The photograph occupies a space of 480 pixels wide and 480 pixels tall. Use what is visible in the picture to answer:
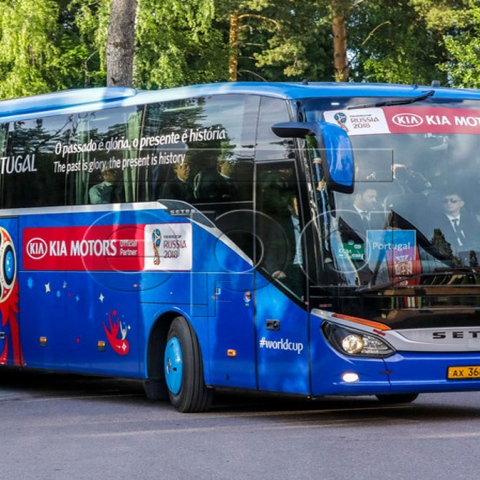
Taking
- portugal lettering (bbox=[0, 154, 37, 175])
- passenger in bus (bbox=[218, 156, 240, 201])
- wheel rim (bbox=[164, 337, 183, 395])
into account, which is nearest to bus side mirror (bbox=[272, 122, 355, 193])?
passenger in bus (bbox=[218, 156, 240, 201])

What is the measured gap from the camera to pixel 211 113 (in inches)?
565

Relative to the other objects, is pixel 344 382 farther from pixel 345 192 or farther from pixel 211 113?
pixel 211 113

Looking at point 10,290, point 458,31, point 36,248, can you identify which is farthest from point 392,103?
point 458,31

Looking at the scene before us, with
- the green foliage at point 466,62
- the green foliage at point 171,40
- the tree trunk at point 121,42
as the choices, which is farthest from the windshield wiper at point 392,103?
the green foliage at point 171,40

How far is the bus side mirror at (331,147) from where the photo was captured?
1258 centimetres

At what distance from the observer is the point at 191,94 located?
1472cm

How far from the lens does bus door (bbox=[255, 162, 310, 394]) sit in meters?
13.0

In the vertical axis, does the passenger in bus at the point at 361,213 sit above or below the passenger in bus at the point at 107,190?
below

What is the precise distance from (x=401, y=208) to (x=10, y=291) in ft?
21.0

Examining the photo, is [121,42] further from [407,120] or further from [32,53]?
[32,53]

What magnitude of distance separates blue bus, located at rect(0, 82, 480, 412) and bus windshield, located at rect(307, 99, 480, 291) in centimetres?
1

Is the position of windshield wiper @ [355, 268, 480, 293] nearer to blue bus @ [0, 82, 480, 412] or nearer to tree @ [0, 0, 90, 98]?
blue bus @ [0, 82, 480, 412]

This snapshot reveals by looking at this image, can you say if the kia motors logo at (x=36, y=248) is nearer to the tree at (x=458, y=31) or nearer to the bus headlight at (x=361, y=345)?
the bus headlight at (x=361, y=345)

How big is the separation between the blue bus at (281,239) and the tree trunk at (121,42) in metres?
8.49
